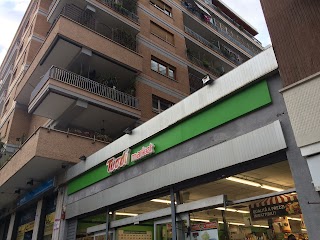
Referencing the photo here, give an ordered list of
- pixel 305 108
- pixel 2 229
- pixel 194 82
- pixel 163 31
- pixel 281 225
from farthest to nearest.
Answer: pixel 194 82, pixel 163 31, pixel 2 229, pixel 281 225, pixel 305 108

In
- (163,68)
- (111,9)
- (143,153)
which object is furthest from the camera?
(163,68)

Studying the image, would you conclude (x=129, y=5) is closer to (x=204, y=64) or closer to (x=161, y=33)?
(x=161, y=33)

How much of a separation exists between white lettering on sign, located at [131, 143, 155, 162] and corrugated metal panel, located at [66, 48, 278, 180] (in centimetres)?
35

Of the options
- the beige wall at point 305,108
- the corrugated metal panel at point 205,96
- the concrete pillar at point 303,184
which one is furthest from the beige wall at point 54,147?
the beige wall at point 305,108

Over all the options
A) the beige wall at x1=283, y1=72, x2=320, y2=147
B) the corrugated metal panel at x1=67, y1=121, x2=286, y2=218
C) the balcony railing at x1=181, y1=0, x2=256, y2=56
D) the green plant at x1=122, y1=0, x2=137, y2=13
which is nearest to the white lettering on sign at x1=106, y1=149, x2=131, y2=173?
the corrugated metal panel at x1=67, y1=121, x2=286, y2=218

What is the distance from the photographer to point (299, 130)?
17.0ft

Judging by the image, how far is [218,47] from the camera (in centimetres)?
2483

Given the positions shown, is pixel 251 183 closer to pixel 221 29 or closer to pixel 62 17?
pixel 62 17

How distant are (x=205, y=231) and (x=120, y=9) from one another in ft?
47.8

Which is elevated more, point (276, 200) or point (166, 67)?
point (166, 67)

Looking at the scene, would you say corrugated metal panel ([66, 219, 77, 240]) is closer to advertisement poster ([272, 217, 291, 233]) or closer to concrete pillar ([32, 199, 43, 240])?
concrete pillar ([32, 199, 43, 240])

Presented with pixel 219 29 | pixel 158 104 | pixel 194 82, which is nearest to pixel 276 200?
pixel 158 104

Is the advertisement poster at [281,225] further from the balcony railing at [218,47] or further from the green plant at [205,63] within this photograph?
the balcony railing at [218,47]

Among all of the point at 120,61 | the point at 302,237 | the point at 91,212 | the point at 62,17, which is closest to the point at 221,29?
the point at 120,61
